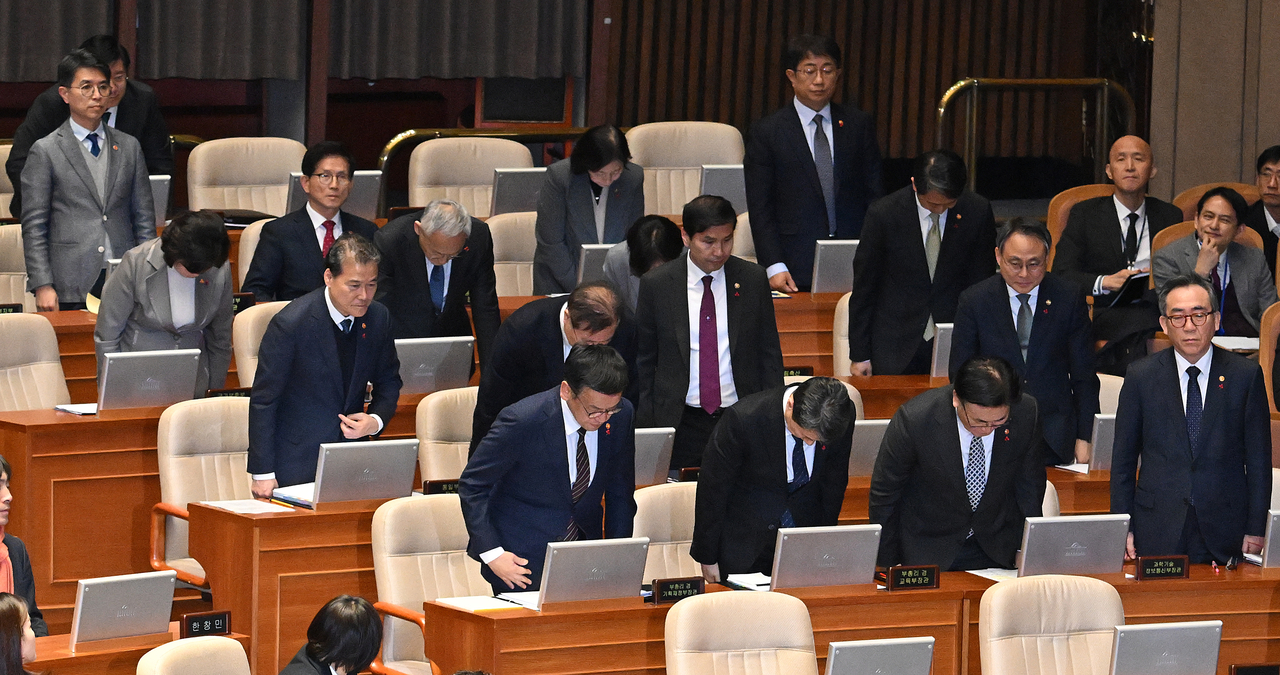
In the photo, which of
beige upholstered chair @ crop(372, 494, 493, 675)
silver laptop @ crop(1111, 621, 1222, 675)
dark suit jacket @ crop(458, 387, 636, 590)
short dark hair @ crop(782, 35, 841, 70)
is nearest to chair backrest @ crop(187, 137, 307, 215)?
short dark hair @ crop(782, 35, 841, 70)

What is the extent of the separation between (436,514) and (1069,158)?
6077 millimetres

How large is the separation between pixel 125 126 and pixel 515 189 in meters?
1.57

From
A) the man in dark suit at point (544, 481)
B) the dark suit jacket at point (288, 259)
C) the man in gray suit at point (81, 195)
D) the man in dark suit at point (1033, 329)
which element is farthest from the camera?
the man in gray suit at point (81, 195)

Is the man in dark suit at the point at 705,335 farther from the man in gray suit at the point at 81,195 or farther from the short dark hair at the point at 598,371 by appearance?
the man in gray suit at the point at 81,195

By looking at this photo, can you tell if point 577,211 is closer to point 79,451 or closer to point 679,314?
point 679,314

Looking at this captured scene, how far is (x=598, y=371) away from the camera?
15.2 feet

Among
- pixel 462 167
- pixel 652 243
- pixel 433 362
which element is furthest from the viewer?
pixel 462 167

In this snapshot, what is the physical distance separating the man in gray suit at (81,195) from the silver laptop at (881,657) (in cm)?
338

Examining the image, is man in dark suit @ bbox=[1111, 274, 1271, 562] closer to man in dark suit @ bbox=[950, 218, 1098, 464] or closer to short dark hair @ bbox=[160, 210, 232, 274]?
man in dark suit @ bbox=[950, 218, 1098, 464]

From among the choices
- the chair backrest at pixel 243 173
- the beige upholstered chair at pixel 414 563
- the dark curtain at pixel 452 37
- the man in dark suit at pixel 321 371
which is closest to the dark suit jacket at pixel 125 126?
the chair backrest at pixel 243 173

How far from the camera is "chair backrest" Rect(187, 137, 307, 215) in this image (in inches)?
312

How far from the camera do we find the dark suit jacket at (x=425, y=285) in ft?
20.7

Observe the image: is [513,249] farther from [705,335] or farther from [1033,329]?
[1033,329]

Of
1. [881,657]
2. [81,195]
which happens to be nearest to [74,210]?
[81,195]
